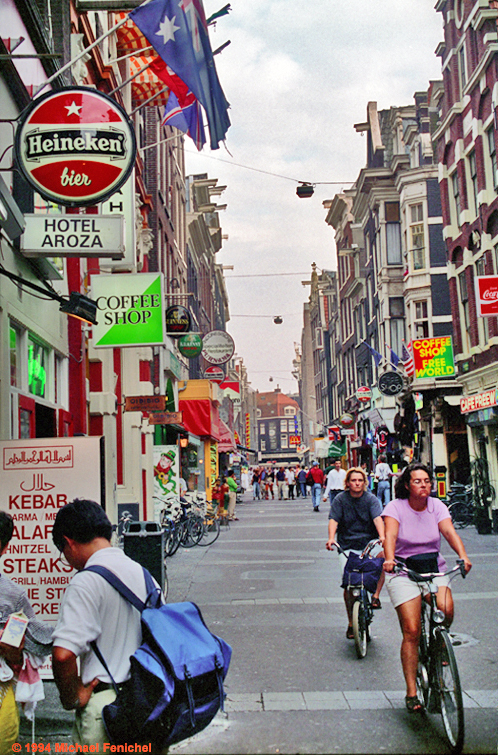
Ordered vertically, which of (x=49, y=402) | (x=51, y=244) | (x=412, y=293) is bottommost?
(x=49, y=402)

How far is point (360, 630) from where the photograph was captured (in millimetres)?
7488

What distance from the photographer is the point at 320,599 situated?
35.2ft

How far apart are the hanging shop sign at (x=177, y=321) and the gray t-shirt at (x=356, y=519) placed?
1699 centimetres

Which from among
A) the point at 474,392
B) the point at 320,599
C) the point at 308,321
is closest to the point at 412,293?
the point at 474,392

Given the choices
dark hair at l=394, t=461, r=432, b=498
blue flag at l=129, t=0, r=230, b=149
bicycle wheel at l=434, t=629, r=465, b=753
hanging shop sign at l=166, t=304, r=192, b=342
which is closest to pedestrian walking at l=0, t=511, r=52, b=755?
bicycle wheel at l=434, t=629, r=465, b=753

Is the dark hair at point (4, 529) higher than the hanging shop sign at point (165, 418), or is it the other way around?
the hanging shop sign at point (165, 418)

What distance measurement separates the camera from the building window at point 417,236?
3398 cm

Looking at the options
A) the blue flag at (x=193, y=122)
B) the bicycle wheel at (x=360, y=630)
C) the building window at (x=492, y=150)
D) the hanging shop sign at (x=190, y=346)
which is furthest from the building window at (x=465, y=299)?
the bicycle wheel at (x=360, y=630)

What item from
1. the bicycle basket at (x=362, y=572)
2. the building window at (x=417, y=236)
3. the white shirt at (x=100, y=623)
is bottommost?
the bicycle basket at (x=362, y=572)

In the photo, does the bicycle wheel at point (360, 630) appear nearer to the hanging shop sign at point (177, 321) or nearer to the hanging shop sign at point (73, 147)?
the hanging shop sign at point (73, 147)

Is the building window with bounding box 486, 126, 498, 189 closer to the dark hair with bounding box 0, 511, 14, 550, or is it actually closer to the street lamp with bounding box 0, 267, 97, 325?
the street lamp with bounding box 0, 267, 97, 325

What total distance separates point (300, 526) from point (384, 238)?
18973mm

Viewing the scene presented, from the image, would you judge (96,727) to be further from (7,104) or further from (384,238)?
(384,238)

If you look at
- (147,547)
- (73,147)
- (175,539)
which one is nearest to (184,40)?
(73,147)
